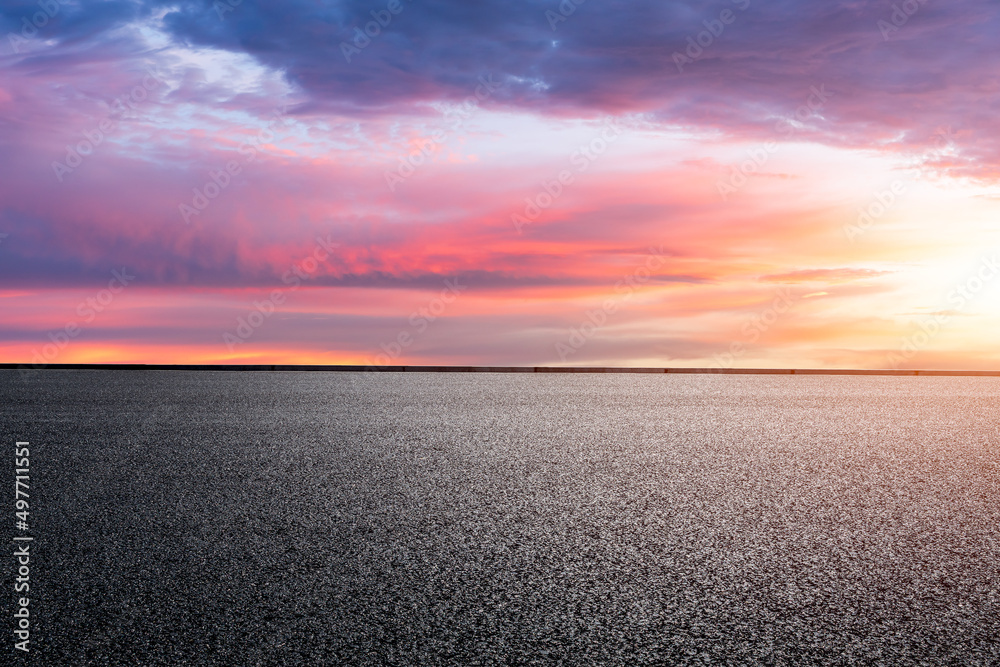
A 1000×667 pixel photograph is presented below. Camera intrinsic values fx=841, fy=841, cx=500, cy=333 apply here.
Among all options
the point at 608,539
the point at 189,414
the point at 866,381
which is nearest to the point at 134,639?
the point at 608,539

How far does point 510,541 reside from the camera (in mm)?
4801

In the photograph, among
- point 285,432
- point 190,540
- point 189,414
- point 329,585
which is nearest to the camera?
point 329,585

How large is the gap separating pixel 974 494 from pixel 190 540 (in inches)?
221

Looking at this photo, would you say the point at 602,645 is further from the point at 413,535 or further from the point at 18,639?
the point at 18,639

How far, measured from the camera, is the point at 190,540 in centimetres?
485

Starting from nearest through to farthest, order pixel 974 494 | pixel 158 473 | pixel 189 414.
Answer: pixel 974 494 → pixel 158 473 → pixel 189 414

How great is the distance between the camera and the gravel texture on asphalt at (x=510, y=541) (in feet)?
11.2

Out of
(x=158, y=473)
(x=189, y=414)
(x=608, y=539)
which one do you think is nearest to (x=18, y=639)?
(x=608, y=539)

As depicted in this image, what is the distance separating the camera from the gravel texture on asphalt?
3.42 m

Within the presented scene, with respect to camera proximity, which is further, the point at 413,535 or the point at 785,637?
the point at 413,535

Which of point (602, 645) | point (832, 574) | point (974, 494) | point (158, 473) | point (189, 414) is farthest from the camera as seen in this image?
point (189, 414)

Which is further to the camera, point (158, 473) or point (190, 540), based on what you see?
point (158, 473)

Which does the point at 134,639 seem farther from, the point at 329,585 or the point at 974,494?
the point at 974,494

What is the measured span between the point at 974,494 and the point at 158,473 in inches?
252
